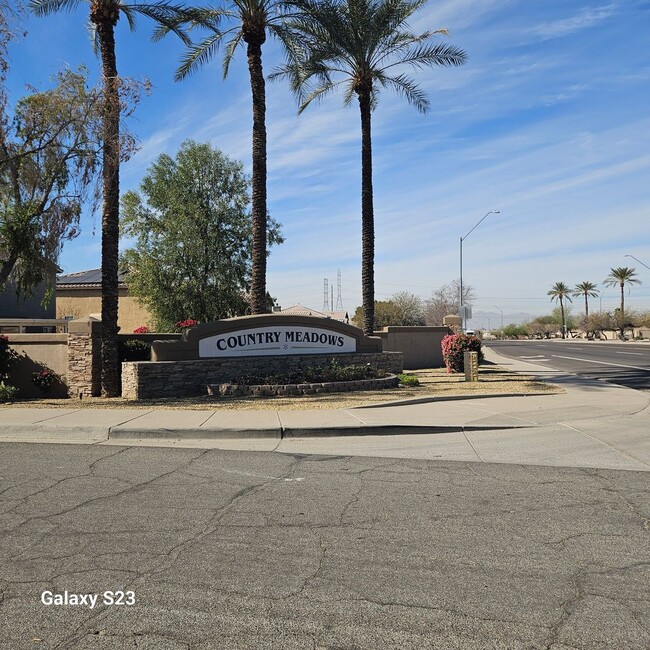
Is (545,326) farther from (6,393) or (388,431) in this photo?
(388,431)

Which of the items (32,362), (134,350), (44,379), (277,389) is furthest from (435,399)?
(32,362)

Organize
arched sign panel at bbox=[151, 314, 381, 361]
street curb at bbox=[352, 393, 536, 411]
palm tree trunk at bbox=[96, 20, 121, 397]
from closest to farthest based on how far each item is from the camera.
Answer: street curb at bbox=[352, 393, 536, 411] → palm tree trunk at bbox=[96, 20, 121, 397] → arched sign panel at bbox=[151, 314, 381, 361]

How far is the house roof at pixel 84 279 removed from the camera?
122 ft

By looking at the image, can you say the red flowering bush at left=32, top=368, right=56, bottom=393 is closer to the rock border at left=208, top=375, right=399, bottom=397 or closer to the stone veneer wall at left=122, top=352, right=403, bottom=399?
the stone veneer wall at left=122, top=352, right=403, bottom=399

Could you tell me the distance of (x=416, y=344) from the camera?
2656 centimetres

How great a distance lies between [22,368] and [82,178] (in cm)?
565

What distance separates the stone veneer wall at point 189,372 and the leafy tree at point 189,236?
10.3m

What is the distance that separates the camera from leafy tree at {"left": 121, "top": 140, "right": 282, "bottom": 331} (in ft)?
88.9

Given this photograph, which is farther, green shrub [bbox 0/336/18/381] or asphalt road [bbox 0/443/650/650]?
green shrub [bbox 0/336/18/381]

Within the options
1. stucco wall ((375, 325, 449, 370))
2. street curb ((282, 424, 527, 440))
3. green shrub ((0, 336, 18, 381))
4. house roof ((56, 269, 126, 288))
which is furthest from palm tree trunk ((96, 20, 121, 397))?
house roof ((56, 269, 126, 288))

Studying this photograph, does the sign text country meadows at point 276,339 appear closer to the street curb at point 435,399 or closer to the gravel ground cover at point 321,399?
the gravel ground cover at point 321,399

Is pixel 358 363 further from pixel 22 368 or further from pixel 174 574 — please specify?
pixel 174 574

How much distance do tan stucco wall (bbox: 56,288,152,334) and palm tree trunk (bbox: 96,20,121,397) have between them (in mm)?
19613

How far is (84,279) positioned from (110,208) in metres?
24.5
